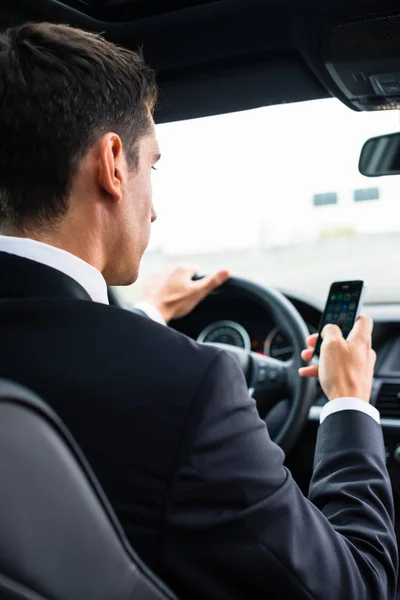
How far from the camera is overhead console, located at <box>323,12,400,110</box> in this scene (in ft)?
6.72

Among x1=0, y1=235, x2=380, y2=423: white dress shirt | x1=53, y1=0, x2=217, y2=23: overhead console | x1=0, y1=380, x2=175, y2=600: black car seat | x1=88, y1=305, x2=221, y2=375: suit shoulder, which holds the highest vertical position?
x1=53, y1=0, x2=217, y2=23: overhead console

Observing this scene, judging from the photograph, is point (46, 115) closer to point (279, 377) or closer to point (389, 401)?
point (279, 377)

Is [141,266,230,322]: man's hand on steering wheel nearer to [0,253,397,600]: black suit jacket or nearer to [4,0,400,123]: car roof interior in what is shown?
[4,0,400,123]: car roof interior

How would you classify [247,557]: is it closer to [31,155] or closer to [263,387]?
[31,155]

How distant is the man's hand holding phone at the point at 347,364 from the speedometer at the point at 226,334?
113cm

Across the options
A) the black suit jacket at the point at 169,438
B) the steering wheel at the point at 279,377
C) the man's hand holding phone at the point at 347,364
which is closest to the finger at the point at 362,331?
the man's hand holding phone at the point at 347,364

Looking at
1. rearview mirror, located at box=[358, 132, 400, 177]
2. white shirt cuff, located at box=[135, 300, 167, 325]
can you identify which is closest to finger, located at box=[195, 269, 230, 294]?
white shirt cuff, located at box=[135, 300, 167, 325]

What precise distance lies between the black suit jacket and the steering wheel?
1389 mm

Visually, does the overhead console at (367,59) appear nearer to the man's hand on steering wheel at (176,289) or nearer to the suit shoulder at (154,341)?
the man's hand on steering wheel at (176,289)

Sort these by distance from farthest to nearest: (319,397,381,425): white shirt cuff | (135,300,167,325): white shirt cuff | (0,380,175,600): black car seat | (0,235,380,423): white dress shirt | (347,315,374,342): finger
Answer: (135,300,167,325): white shirt cuff
(347,315,374,342): finger
(319,397,381,425): white shirt cuff
(0,235,380,423): white dress shirt
(0,380,175,600): black car seat

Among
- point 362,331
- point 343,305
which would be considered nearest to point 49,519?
point 362,331

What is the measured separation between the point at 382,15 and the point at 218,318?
49.1 inches

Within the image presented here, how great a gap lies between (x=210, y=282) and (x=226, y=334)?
0.44 m

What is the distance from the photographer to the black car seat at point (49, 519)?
0.78 metres
